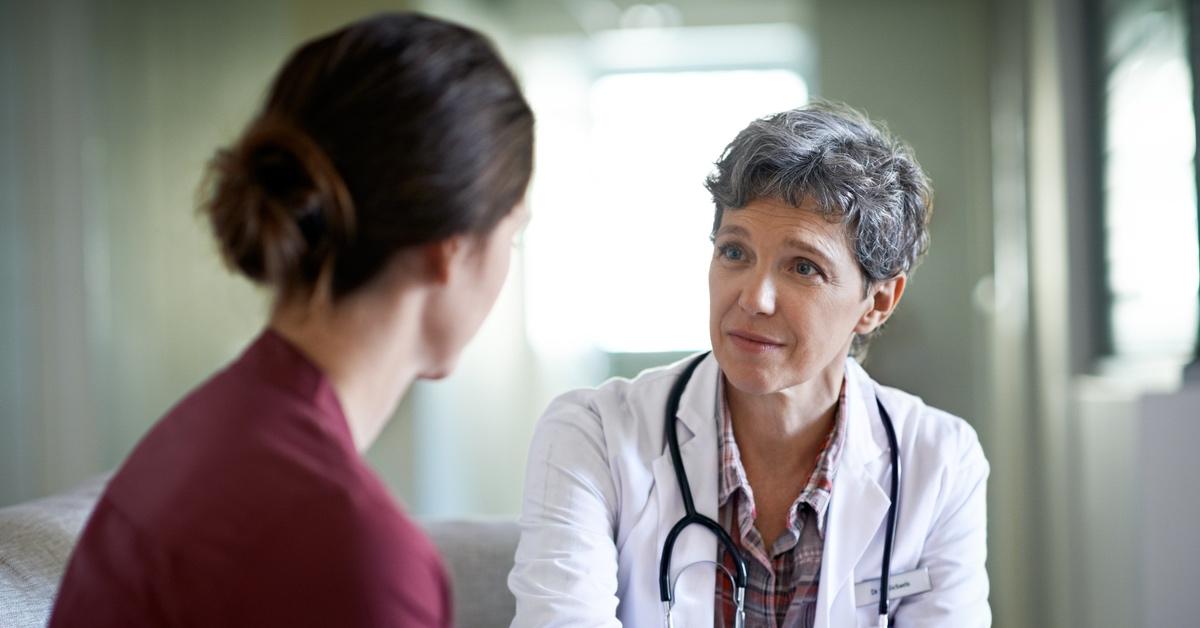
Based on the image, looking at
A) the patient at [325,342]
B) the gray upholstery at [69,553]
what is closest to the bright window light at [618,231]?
the gray upholstery at [69,553]

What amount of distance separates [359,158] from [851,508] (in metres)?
0.97

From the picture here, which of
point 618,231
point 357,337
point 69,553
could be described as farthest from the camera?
point 618,231

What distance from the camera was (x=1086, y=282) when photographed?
2.87 m

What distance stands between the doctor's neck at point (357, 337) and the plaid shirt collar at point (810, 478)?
783 mm

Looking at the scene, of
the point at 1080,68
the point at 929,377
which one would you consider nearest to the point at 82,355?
the point at 929,377

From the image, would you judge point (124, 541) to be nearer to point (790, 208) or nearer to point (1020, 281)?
point (790, 208)

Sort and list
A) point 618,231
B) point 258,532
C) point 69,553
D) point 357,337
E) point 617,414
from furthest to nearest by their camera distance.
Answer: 1. point 618,231
2. point 617,414
3. point 69,553
4. point 357,337
5. point 258,532

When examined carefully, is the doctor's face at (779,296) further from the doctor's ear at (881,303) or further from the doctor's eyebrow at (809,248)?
the doctor's ear at (881,303)

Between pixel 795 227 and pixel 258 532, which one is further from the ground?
pixel 795 227

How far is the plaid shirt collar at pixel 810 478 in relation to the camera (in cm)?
152

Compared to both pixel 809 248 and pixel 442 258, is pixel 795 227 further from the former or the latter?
pixel 442 258

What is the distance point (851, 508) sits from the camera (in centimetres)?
152

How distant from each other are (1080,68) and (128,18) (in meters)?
2.99

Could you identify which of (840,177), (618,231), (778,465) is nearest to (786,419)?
(778,465)
